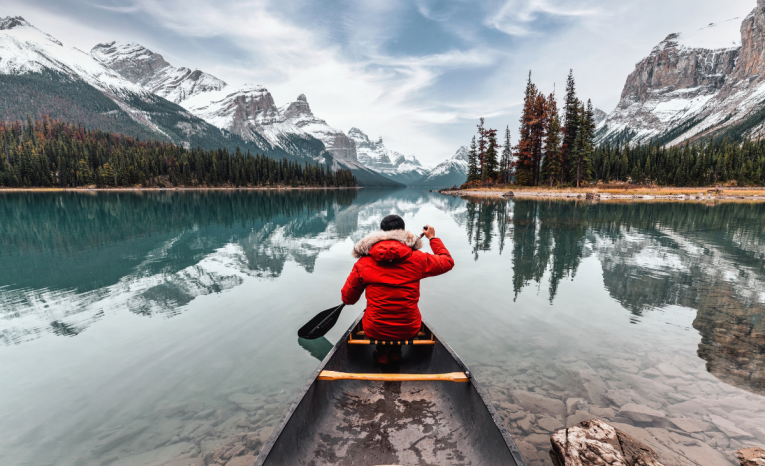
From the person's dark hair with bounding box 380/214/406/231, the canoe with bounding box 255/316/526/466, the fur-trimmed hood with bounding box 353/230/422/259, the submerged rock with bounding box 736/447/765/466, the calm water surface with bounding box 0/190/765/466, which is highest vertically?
the person's dark hair with bounding box 380/214/406/231

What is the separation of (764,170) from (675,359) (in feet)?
389

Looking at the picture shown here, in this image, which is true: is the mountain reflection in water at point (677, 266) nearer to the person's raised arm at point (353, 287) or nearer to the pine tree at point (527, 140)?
the person's raised arm at point (353, 287)

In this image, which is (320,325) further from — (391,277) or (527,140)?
(527,140)

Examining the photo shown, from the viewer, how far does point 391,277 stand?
4.96 metres

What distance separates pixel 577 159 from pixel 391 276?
69.4 m

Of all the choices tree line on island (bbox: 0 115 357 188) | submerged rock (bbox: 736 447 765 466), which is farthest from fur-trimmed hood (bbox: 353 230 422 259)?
tree line on island (bbox: 0 115 357 188)

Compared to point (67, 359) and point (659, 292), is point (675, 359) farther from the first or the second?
point (67, 359)

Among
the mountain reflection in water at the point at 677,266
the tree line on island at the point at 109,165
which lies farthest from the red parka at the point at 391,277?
the tree line on island at the point at 109,165

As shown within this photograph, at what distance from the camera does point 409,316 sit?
17.3 ft

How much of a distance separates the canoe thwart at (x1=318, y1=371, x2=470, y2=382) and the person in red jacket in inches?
24.4

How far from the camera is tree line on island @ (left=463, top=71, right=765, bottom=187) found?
64.4m

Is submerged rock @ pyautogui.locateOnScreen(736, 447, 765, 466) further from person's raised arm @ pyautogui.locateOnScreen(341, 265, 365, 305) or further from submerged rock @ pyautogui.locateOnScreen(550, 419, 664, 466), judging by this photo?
person's raised arm @ pyautogui.locateOnScreen(341, 265, 365, 305)

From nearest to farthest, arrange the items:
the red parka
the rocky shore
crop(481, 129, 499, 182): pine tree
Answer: the rocky shore → the red parka → crop(481, 129, 499, 182): pine tree

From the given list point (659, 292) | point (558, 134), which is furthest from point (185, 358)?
point (558, 134)
